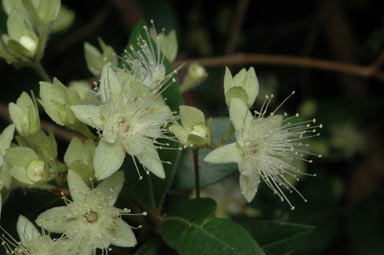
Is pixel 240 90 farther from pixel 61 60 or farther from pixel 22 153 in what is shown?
pixel 61 60

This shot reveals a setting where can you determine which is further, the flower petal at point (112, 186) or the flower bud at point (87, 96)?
the flower bud at point (87, 96)

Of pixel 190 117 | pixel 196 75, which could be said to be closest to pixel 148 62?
pixel 196 75

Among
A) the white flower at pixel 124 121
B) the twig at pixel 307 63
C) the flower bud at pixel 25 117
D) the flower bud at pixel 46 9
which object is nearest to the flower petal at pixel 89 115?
the white flower at pixel 124 121

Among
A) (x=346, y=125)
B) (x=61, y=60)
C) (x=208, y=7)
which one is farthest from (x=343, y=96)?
(x=61, y=60)

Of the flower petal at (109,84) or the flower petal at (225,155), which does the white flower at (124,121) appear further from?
the flower petal at (225,155)

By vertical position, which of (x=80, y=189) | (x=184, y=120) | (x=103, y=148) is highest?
(x=184, y=120)

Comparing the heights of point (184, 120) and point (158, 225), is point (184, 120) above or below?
above

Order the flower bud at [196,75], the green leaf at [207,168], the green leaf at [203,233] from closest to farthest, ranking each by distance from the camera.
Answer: the green leaf at [203,233] → the green leaf at [207,168] → the flower bud at [196,75]
